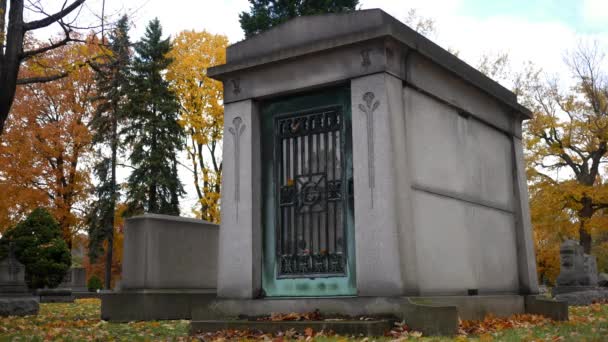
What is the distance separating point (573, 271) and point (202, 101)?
19.3 m

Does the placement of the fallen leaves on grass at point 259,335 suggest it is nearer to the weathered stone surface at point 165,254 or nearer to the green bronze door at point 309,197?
the green bronze door at point 309,197

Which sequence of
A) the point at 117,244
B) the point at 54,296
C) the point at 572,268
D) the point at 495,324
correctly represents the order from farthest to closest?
1. the point at 117,244
2. the point at 54,296
3. the point at 572,268
4. the point at 495,324

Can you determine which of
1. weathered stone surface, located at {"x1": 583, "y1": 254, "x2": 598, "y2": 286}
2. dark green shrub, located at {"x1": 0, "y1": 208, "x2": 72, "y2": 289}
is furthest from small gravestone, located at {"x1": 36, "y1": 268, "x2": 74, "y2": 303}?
weathered stone surface, located at {"x1": 583, "y1": 254, "x2": 598, "y2": 286}

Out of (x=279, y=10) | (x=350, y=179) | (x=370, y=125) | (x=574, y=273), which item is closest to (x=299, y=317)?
(x=350, y=179)

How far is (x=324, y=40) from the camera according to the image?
7512mm

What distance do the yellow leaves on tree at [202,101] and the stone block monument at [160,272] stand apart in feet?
57.4

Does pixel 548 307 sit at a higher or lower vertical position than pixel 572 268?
lower

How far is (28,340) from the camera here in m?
7.32

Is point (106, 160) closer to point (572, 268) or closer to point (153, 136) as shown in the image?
point (153, 136)

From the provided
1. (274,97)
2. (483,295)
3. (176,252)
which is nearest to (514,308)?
(483,295)

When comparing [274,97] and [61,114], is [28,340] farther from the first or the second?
[61,114]

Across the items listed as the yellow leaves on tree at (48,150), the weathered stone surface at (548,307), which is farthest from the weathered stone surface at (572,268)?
the yellow leaves on tree at (48,150)

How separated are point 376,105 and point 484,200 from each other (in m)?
2.89

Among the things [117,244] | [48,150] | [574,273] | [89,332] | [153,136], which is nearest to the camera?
[89,332]
